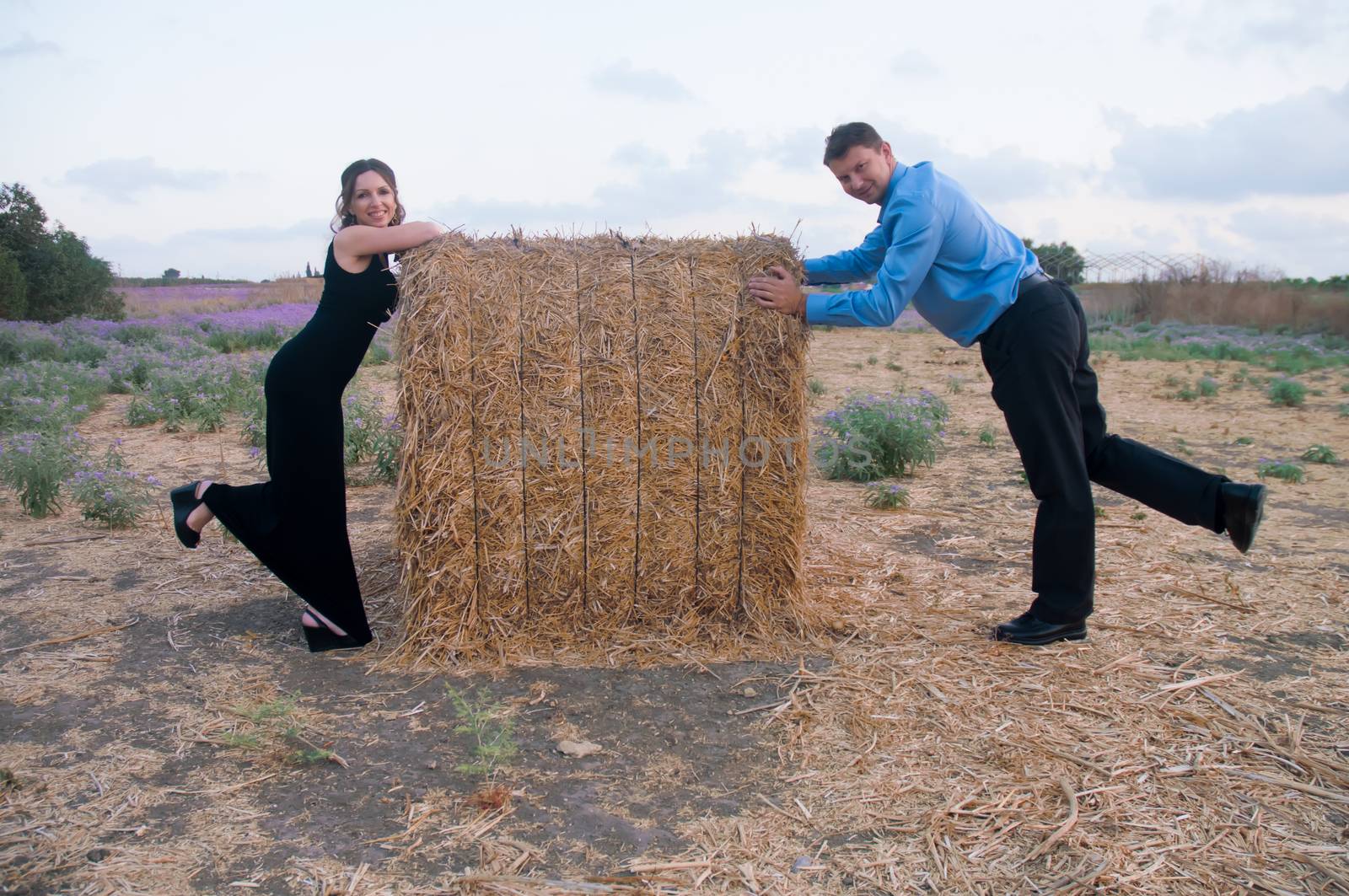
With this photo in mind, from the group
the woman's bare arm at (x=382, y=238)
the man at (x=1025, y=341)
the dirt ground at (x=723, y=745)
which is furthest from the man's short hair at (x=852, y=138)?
the dirt ground at (x=723, y=745)

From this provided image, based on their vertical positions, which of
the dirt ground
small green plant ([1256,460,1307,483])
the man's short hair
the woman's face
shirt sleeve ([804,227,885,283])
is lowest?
the dirt ground

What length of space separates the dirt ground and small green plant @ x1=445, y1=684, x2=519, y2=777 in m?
0.03

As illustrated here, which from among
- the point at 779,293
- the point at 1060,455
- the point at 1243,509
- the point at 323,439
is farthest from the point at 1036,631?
the point at 323,439

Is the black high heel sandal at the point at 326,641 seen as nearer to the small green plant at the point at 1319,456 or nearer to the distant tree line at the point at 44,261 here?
the small green plant at the point at 1319,456

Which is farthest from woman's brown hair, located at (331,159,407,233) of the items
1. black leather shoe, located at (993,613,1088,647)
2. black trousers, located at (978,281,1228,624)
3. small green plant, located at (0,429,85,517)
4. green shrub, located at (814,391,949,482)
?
green shrub, located at (814,391,949,482)

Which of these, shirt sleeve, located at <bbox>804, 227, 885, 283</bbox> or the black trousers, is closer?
the black trousers

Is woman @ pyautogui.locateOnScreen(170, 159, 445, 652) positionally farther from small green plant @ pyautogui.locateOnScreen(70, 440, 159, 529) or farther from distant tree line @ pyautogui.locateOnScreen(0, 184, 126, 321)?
distant tree line @ pyautogui.locateOnScreen(0, 184, 126, 321)

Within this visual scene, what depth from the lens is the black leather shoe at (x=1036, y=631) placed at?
376cm

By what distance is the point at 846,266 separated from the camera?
4.11m

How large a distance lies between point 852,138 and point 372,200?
195 cm

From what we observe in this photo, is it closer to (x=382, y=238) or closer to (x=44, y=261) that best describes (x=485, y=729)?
(x=382, y=238)

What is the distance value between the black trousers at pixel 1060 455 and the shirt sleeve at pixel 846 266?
63 cm

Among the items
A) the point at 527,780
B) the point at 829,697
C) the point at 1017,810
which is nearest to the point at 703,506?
the point at 829,697

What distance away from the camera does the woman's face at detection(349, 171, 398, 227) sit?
3.76 meters
